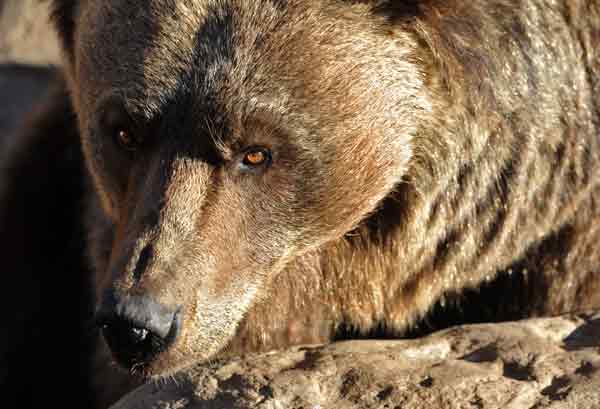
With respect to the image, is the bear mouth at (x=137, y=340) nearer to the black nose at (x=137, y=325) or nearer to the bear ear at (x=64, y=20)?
the black nose at (x=137, y=325)

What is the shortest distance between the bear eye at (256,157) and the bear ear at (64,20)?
1154 millimetres

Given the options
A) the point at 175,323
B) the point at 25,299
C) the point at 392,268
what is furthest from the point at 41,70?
the point at 175,323

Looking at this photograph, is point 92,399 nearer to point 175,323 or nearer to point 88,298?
point 88,298

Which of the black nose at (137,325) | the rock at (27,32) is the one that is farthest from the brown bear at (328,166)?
the rock at (27,32)

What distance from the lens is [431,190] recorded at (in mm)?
3717

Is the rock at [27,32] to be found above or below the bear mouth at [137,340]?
above

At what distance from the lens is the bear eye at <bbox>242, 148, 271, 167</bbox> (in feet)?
10.7

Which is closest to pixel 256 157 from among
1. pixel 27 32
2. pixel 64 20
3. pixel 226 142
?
pixel 226 142

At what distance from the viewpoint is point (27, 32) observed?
7055 mm

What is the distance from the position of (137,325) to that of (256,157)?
651mm

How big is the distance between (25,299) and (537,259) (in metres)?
2.44

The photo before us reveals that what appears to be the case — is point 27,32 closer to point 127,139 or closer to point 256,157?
point 127,139

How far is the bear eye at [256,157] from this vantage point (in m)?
3.26

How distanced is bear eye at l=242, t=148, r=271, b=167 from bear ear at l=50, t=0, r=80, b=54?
1.15 m
